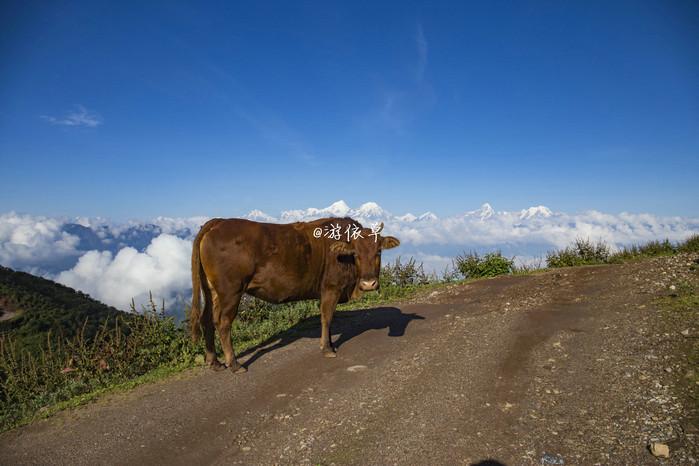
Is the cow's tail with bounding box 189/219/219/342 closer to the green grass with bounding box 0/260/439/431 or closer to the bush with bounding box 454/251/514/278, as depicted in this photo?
the green grass with bounding box 0/260/439/431

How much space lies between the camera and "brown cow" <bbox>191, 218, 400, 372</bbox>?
23.8ft

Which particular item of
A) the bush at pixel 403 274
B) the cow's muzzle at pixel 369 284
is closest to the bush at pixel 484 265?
the bush at pixel 403 274

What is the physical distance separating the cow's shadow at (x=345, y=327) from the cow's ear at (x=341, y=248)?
2.12 m

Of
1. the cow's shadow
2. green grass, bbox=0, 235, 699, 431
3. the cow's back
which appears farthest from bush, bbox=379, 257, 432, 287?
the cow's back

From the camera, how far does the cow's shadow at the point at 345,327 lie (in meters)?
8.91

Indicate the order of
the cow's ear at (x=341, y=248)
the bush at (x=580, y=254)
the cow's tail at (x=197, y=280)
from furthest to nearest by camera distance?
the bush at (x=580, y=254) → the cow's ear at (x=341, y=248) → the cow's tail at (x=197, y=280)

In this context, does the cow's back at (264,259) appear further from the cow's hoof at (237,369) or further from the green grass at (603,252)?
the green grass at (603,252)

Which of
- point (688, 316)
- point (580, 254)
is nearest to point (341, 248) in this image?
point (688, 316)

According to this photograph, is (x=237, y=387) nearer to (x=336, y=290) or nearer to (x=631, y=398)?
(x=336, y=290)

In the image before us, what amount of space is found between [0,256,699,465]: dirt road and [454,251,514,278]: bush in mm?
7344

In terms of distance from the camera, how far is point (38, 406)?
6.93 m

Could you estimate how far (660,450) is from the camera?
3.94 meters

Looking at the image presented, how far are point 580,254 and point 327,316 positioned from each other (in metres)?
14.3

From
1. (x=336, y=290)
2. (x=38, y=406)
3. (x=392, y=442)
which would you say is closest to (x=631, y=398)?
(x=392, y=442)
